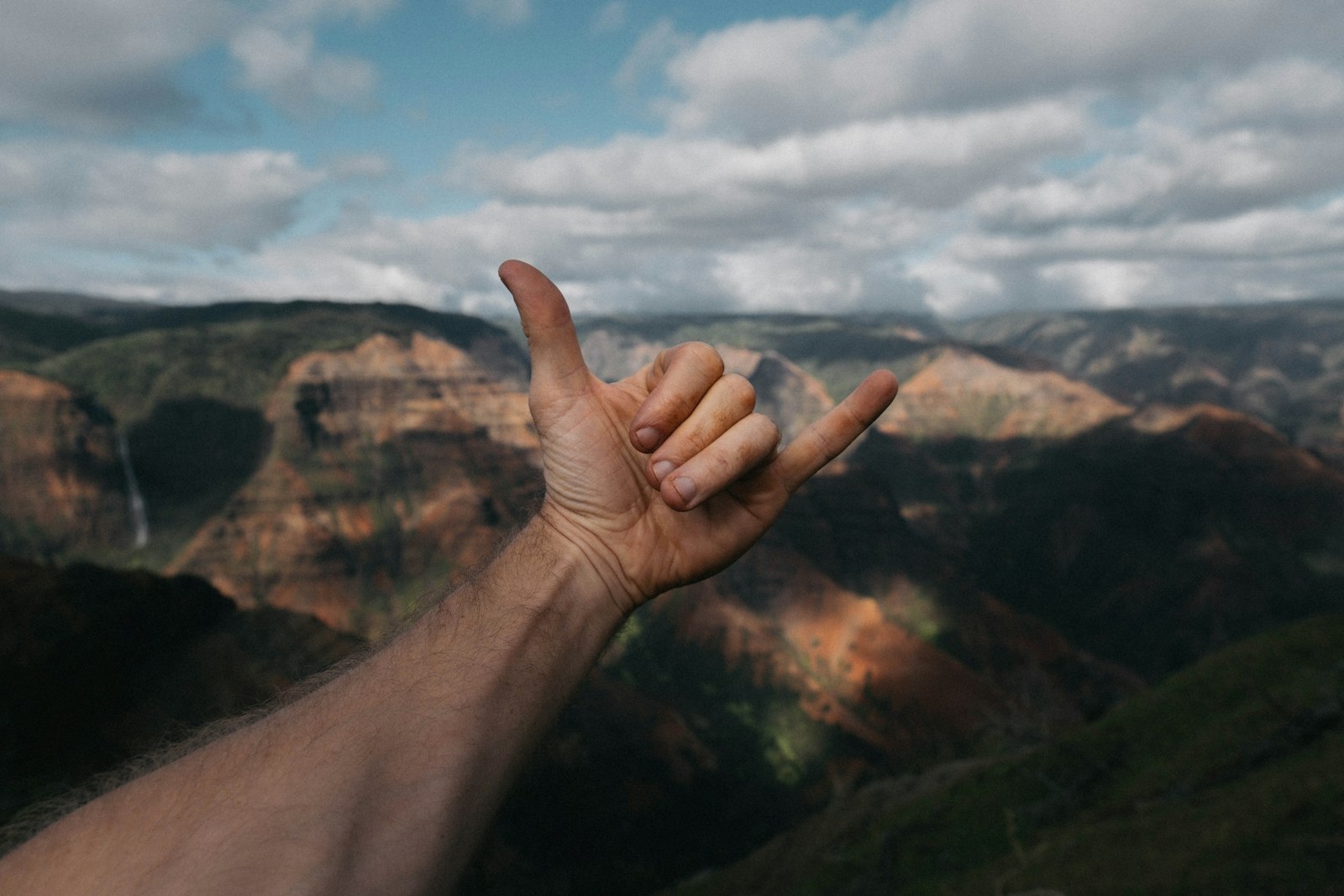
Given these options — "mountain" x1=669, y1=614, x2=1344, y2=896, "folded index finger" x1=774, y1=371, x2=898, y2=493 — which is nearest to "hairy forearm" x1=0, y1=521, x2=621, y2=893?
"folded index finger" x1=774, y1=371, x2=898, y2=493

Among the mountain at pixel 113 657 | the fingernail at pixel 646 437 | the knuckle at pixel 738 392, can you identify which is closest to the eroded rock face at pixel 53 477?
the mountain at pixel 113 657

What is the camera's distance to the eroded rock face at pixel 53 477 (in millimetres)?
103438

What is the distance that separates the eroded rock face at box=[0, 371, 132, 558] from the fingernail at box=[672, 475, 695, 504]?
13192 centimetres

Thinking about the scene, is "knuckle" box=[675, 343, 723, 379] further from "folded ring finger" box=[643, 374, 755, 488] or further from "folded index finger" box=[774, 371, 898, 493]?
"folded index finger" box=[774, 371, 898, 493]

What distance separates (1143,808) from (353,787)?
26.0 metres

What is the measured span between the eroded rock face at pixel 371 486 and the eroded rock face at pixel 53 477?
20.3m

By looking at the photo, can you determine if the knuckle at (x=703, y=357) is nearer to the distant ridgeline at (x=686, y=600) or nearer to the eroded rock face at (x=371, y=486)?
the distant ridgeline at (x=686, y=600)

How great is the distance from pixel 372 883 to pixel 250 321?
676ft

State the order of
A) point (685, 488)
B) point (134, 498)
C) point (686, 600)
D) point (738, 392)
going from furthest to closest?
point (134, 498) → point (686, 600) → point (738, 392) → point (685, 488)

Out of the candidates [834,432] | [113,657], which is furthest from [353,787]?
[113,657]

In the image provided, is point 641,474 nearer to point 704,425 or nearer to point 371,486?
point 704,425

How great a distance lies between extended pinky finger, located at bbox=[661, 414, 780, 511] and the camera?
11.0 ft

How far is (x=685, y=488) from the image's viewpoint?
11.0 feet

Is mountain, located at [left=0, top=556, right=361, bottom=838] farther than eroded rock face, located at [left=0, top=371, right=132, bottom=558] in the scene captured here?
No
